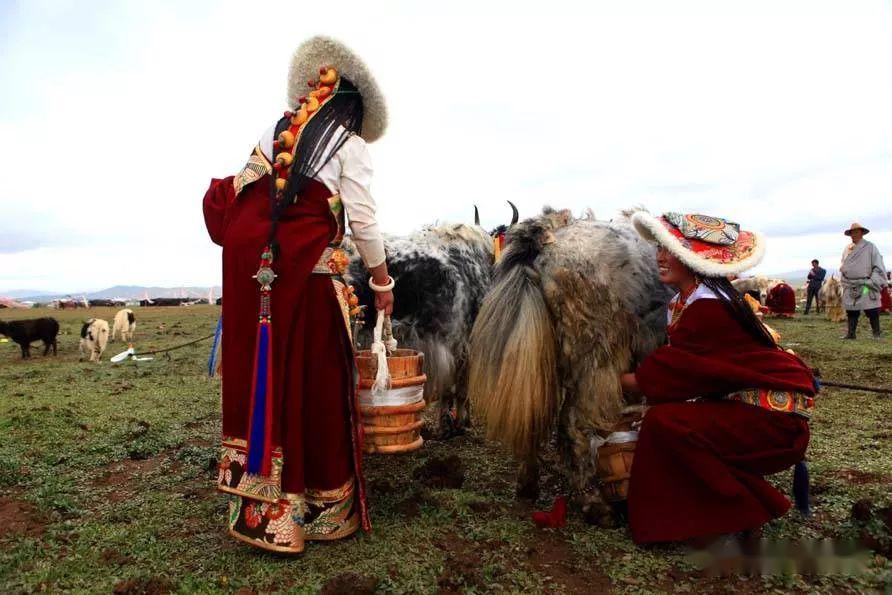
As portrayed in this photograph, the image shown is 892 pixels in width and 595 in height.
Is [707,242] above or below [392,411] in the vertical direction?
above

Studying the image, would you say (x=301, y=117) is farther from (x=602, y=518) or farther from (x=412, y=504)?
(x=602, y=518)

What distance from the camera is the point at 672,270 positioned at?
2508 mm

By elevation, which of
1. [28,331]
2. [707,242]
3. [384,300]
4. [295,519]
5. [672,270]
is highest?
[707,242]

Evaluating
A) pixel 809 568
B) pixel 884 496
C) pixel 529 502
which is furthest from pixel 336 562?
pixel 884 496

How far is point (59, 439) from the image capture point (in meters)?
4.14

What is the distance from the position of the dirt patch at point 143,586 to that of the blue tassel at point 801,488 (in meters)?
2.58

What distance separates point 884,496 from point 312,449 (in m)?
2.66

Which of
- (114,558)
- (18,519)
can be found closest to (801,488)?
(114,558)

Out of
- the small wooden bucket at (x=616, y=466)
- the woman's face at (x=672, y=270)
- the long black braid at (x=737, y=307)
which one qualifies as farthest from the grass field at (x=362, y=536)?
the woman's face at (x=672, y=270)

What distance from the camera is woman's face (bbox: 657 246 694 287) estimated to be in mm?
2465

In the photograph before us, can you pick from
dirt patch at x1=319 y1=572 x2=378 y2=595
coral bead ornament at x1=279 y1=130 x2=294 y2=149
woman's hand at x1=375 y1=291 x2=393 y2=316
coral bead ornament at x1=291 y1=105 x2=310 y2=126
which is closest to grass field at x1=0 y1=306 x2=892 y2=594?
dirt patch at x1=319 y1=572 x2=378 y2=595

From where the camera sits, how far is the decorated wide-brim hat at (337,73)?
2.53 m

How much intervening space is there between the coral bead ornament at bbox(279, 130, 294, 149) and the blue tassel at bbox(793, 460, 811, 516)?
2.52 meters

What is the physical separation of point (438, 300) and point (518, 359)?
4.59 ft
